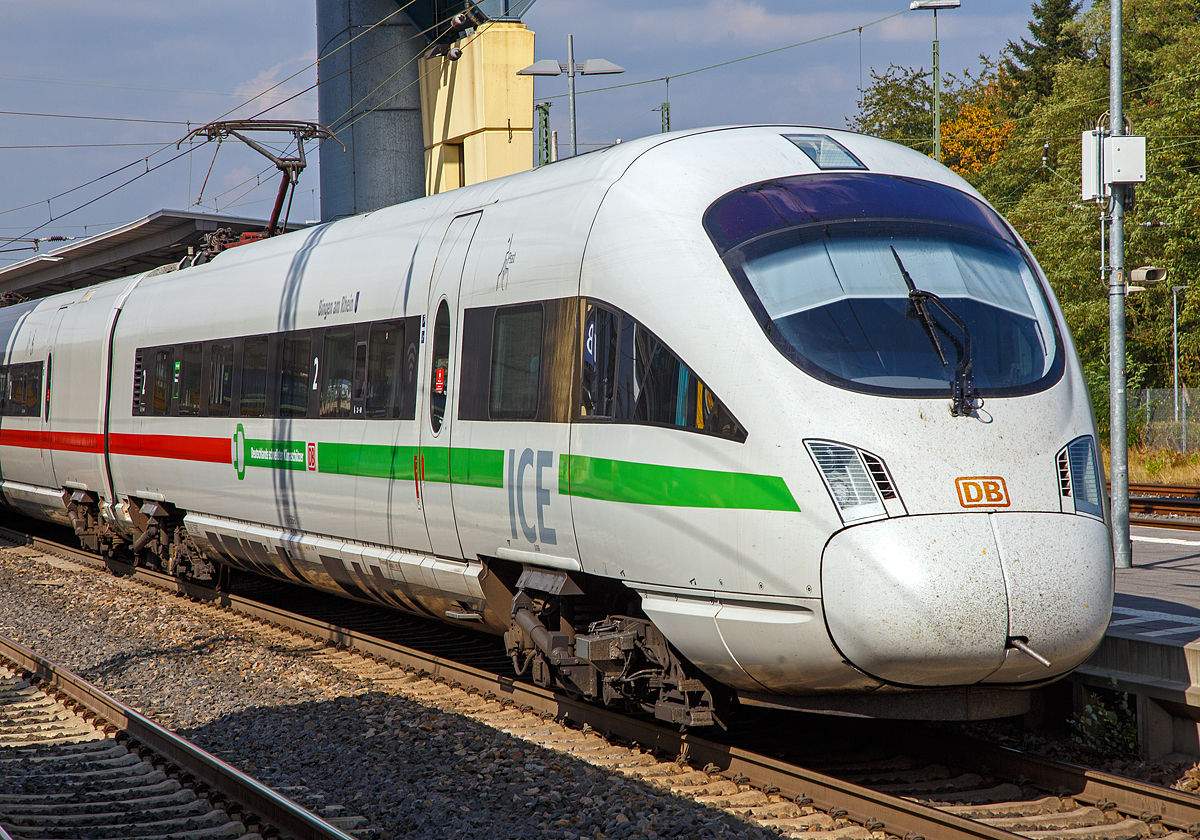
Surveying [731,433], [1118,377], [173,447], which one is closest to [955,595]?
[731,433]

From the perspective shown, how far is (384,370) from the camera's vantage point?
27.8ft

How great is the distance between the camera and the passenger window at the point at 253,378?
1035 cm

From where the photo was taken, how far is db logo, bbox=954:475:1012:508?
203 inches

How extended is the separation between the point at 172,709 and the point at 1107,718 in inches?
236

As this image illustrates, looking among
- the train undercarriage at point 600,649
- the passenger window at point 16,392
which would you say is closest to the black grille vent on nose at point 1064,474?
the train undercarriage at point 600,649

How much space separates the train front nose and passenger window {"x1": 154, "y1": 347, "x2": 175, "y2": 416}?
8.95 metres

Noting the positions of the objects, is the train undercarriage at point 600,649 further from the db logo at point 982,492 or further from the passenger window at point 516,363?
the db logo at point 982,492

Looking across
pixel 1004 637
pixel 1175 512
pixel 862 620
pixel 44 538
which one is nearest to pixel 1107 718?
pixel 1004 637

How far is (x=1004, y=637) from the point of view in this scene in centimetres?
505

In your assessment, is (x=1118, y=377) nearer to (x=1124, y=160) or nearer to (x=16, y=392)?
(x=1124, y=160)

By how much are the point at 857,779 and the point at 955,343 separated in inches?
88.5

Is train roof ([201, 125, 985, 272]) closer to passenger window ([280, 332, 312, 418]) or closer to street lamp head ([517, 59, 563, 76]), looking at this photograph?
passenger window ([280, 332, 312, 418])

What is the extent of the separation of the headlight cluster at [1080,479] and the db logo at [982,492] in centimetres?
33

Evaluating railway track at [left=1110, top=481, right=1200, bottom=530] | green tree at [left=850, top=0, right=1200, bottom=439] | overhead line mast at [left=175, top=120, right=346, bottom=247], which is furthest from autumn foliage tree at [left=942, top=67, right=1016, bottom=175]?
overhead line mast at [left=175, top=120, right=346, bottom=247]
